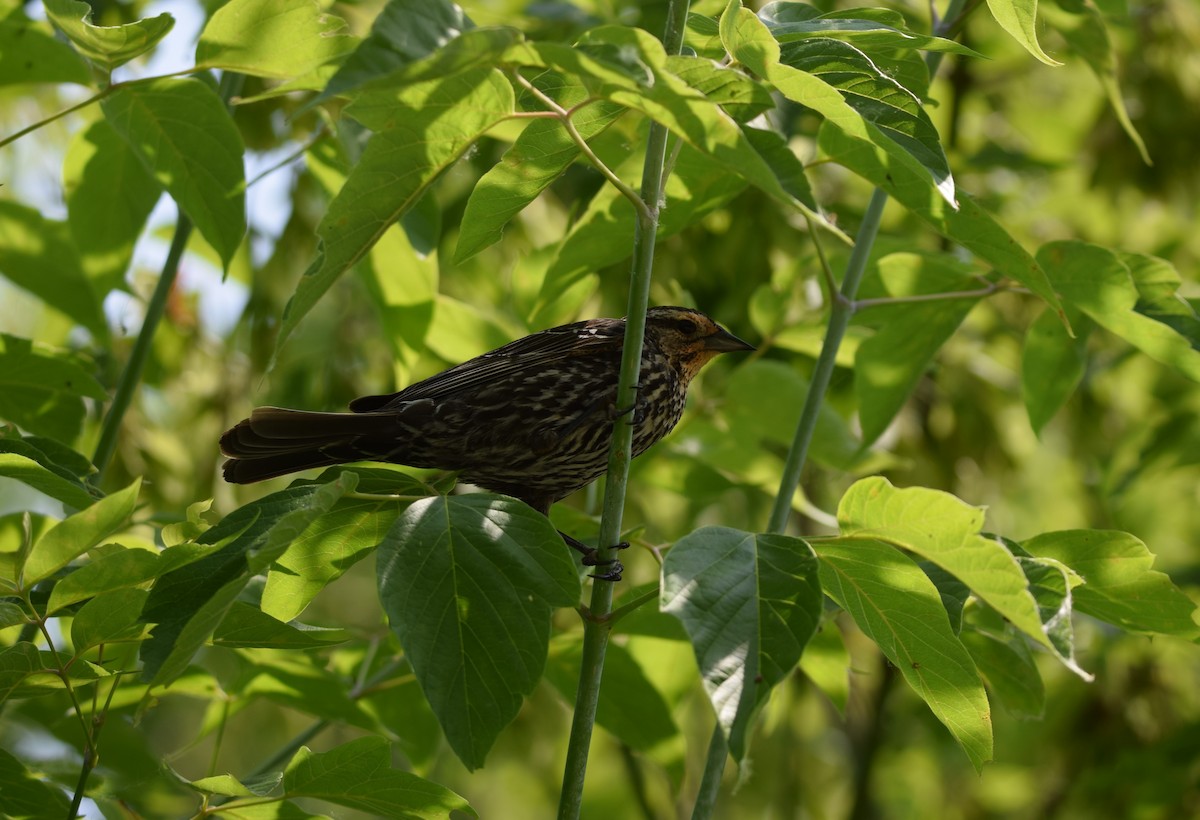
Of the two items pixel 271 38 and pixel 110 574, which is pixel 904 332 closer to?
pixel 271 38

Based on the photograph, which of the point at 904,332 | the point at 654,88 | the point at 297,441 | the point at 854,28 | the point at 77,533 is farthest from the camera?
the point at 297,441

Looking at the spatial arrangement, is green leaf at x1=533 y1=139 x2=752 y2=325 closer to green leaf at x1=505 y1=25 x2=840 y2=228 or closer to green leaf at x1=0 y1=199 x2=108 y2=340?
green leaf at x1=505 y1=25 x2=840 y2=228

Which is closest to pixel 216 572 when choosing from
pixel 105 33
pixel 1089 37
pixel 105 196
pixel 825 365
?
pixel 105 33

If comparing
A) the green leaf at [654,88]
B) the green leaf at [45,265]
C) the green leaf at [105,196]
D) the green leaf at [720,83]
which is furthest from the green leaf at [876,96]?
the green leaf at [45,265]

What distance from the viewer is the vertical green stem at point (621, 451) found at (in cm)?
179

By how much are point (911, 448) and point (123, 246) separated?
10.9 feet

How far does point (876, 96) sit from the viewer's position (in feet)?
5.77

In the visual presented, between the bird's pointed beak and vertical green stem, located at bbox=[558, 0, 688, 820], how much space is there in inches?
63.4

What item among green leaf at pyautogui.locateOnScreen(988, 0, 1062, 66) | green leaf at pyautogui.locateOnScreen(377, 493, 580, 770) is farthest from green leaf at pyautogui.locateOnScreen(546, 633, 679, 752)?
green leaf at pyautogui.locateOnScreen(988, 0, 1062, 66)

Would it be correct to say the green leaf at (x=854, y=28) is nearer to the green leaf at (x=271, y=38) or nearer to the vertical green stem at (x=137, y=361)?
the green leaf at (x=271, y=38)

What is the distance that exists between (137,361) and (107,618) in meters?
0.96

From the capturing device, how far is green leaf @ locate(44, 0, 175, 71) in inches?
77.4

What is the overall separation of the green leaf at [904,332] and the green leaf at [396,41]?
1552mm

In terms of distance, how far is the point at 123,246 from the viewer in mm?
2812
